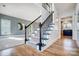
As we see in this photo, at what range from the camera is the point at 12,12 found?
→ 176 centimetres

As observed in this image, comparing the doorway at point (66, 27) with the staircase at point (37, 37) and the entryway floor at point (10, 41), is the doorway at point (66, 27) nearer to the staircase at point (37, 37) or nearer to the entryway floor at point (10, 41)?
the staircase at point (37, 37)

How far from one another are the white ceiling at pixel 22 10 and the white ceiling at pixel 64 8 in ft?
1.33

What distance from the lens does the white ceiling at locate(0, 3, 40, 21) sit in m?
1.76

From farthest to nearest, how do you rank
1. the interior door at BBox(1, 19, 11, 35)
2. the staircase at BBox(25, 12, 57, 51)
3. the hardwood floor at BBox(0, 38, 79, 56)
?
the staircase at BBox(25, 12, 57, 51)
the hardwood floor at BBox(0, 38, 79, 56)
the interior door at BBox(1, 19, 11, 35)

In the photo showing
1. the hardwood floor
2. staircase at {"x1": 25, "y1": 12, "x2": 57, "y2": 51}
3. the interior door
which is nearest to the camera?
the interior door

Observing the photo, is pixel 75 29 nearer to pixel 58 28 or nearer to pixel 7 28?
pixel 58 28

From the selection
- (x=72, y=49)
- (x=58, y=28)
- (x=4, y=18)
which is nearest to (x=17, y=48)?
(x=4, y=18)

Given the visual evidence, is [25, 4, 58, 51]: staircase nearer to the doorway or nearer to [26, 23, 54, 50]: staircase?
[26, 23, 54, 50]: staircase

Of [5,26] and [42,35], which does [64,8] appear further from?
[5,26]

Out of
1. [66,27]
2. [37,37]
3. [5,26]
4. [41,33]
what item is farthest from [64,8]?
[5,26]

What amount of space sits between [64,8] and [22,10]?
82 centimetres

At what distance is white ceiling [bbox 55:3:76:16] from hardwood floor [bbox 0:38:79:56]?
1.81 feet

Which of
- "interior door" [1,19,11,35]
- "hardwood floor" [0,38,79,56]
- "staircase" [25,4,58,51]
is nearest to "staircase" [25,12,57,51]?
"staircase" [25,4,58,51]

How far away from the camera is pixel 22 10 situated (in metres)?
1.84
